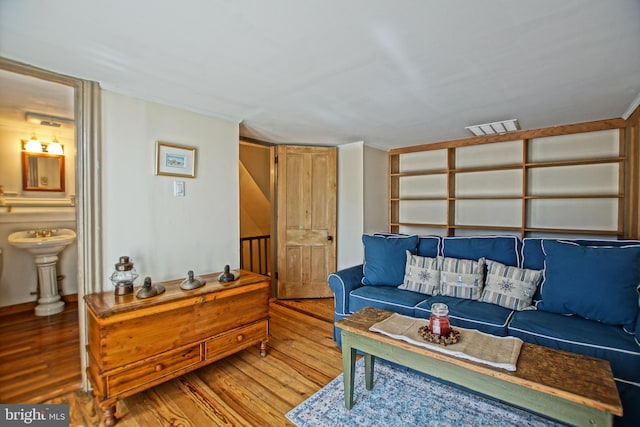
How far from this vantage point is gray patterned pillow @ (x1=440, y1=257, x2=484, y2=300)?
2.51 metres

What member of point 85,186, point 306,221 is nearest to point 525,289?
point 306,221

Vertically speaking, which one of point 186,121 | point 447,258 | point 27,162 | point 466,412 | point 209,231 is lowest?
point 466,412

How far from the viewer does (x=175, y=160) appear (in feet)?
8.21

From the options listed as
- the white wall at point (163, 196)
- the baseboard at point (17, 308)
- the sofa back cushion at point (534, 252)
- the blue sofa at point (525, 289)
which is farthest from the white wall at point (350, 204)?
the baseboard at point (17, 308)

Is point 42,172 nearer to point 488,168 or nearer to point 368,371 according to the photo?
point 368,371

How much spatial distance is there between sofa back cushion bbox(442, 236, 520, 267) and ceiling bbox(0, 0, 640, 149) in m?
1.19

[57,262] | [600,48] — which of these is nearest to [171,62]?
[600,48]

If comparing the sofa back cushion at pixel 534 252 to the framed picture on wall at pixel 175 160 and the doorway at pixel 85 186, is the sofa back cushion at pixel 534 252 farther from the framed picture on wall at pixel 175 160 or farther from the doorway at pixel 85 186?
the doorway at pixel 85 186

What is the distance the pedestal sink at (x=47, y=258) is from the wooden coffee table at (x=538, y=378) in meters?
3.52

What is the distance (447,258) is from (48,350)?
11.6ft

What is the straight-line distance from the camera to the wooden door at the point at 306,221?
4.08m

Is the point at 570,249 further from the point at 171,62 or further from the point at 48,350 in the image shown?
the point at 48,350

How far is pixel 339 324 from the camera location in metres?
1.88

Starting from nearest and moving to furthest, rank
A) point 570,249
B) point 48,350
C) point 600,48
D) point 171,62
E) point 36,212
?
point 600,48 < point 171,62 < point 570,249 < point 48,350 < point 36,212
